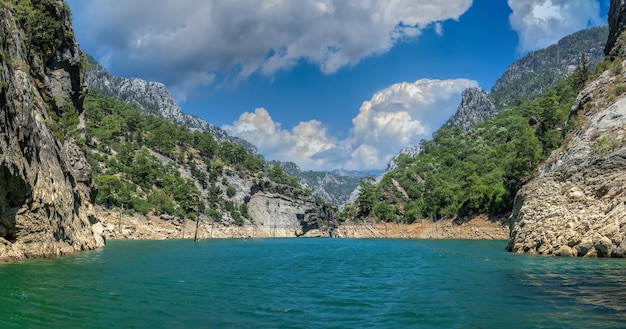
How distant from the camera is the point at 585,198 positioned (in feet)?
114

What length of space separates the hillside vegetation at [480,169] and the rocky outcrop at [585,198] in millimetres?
11754

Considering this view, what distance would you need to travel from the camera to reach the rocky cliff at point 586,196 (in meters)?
30.9

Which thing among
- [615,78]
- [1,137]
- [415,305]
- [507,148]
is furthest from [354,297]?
[507,148]

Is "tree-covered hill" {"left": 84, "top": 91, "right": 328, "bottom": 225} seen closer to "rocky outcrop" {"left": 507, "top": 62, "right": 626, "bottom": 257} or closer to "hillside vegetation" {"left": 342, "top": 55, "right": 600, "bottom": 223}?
"hillside vegetation" {"left": 342, "top": 55, "right": 600, "bottom": 223}

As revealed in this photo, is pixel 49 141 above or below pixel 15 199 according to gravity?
above

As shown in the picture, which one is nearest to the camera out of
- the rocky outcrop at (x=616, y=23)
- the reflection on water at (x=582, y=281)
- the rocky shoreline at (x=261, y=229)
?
the reflection on water at (x=582, y=281)

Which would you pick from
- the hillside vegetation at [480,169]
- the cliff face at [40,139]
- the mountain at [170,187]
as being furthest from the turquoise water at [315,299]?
the mountain at [170,187]

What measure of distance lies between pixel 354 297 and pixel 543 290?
8274 millimetres

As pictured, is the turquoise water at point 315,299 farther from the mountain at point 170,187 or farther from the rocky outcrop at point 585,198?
the mountain at point 170,187

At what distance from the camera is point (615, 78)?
5116cm

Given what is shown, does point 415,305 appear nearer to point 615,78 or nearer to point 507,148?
point 615,78

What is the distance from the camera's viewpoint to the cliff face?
26.6 metres

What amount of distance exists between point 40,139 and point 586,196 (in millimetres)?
44268

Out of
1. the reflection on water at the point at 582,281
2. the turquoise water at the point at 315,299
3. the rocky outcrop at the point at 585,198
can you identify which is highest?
the rocky outcrop at the point at 585,198
